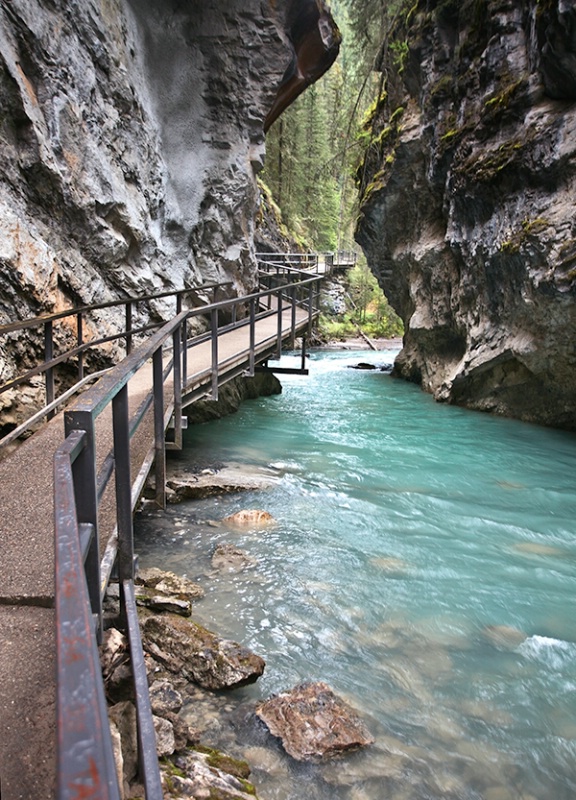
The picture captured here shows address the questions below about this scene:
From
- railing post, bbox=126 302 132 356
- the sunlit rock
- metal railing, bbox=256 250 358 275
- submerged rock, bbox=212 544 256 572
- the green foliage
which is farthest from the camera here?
the green foliage

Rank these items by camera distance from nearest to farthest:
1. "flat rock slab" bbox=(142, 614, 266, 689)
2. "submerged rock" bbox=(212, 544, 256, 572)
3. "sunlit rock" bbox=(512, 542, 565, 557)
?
"flat rock slab" bbox=(142, 614, 266, 689) < "submerged rock" bbox=(212, 544, 256, 572) < "sunlit rock" bbox=(512, 542, 565, 557)

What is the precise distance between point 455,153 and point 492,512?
29.1 feet

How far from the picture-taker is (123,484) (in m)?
2.70

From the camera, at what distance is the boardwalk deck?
5.35ft

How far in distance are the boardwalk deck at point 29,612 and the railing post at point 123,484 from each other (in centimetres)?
31

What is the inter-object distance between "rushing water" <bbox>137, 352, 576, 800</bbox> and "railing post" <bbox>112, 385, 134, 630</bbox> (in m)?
1.17

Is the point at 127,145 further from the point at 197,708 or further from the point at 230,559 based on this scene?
the point at 197,708

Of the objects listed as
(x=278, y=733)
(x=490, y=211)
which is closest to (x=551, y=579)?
(x=278, y=733)

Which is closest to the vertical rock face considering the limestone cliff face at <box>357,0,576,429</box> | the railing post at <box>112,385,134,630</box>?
the limestone cliff face at <box>357,0,576,429</box>

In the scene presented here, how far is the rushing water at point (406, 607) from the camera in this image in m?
3.17

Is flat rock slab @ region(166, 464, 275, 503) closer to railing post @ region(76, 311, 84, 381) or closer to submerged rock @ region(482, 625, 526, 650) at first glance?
railing post @ region(76, 311, 84, 381)

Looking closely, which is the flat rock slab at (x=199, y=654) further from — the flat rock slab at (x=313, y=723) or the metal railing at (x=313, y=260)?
the metal railing at (x=313, y=260)

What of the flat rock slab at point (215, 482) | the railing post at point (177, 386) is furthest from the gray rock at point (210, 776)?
the flat rock slab at point (215, 482)

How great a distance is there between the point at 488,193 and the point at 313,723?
1080cm
